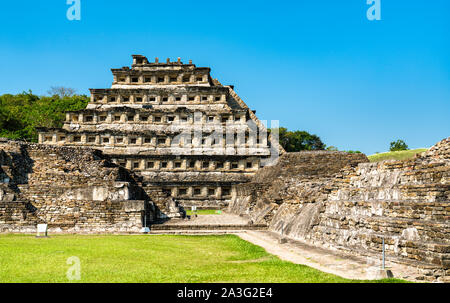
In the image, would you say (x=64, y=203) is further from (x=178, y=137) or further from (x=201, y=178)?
(x=178, y=137)

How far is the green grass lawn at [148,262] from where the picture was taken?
9.00m

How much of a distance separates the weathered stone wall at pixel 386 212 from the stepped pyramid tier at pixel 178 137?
21432 mm

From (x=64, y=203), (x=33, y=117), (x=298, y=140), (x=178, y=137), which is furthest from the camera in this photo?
(x=298, y=140)

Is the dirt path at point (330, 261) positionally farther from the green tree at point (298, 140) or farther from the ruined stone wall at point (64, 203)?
the green tree at point (298, 140)

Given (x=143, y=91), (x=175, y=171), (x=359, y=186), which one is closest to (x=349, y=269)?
(x=359, y=186)

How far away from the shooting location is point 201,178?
41.6 metres

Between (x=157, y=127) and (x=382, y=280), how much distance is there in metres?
38.4

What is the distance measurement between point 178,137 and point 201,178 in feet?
17.8

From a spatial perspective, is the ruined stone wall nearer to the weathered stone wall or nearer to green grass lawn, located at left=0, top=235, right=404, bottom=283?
green grass lawn, located at left=0, top=235, right=404, bottom=283

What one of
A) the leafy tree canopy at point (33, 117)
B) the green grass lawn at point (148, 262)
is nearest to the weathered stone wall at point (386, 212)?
the green grass lawn at point (148, 262)

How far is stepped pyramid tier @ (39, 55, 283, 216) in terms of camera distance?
41.5 m

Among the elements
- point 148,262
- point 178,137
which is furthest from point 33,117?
point 148,262

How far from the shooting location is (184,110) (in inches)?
1779
